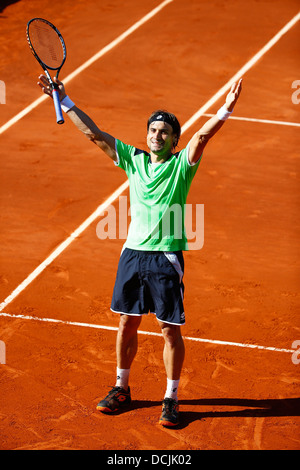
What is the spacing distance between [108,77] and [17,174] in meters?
4.70

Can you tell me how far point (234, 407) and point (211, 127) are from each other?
7.77 feet

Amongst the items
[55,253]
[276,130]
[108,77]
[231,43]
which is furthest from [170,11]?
[55,253]

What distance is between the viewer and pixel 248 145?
12.4 meters

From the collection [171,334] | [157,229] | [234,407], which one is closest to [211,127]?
[157,229]

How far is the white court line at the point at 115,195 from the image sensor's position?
809cm

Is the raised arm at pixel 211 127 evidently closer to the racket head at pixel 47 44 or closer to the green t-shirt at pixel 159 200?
the green t-shirt at pixel 159 200

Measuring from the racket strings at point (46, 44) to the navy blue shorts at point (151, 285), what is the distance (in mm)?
2149

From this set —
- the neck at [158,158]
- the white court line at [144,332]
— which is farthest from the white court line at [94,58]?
the neck at [158,158]

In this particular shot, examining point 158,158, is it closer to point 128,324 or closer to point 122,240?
A: point 128,324

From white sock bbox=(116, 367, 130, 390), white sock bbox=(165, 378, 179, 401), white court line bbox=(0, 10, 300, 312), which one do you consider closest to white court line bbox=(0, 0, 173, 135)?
white court line bbox=(0, 10, 300, 312)

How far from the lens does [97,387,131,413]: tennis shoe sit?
5.70m

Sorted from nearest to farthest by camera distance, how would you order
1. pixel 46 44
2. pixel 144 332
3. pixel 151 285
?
pixel 151 285
pixel 46 44
pixel 144 332

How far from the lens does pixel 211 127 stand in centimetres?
517

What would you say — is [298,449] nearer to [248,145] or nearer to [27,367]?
[27,367]
